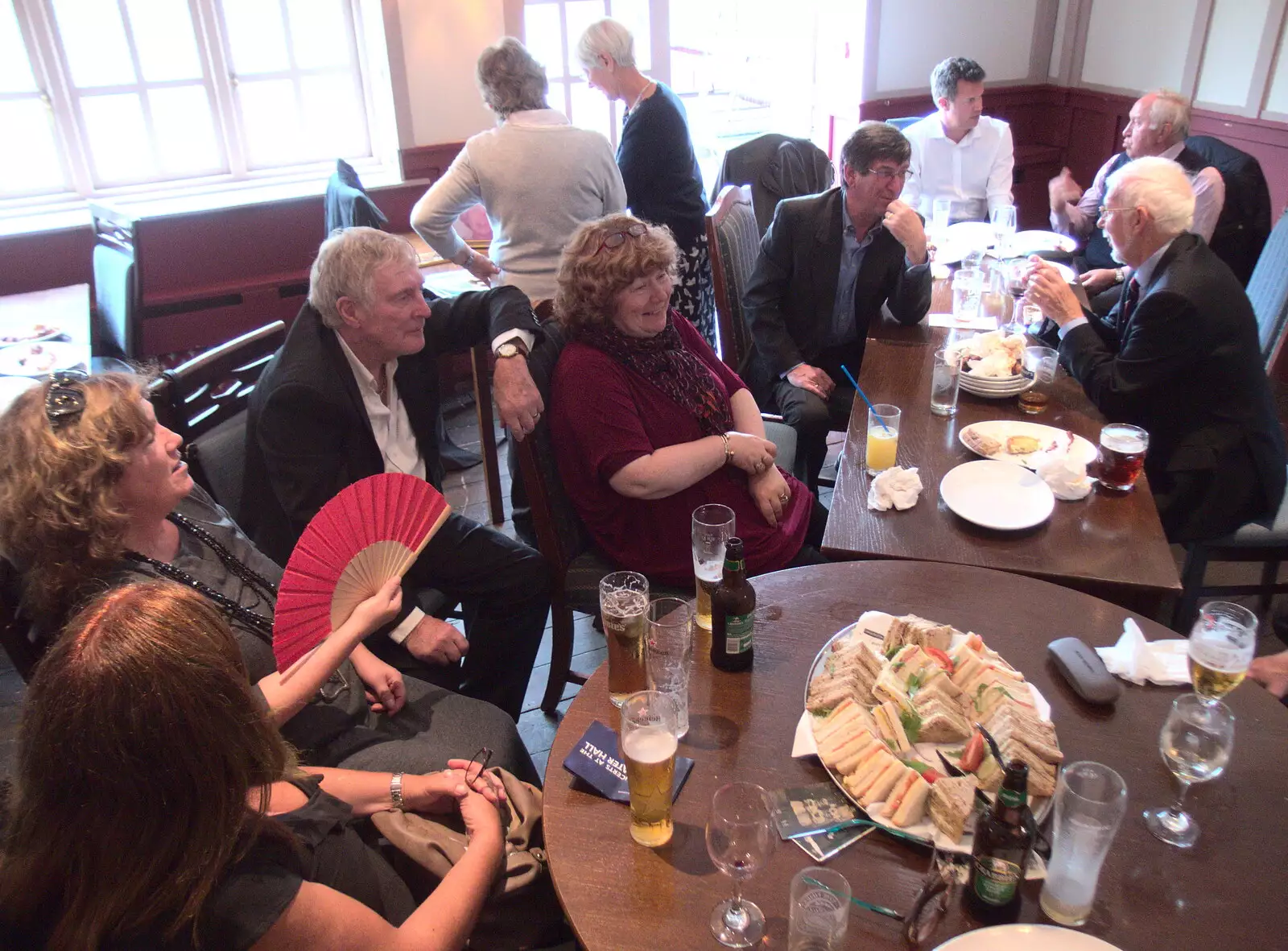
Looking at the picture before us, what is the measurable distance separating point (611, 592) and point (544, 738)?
1.05 metres

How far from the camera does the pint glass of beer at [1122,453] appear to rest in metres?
1.83

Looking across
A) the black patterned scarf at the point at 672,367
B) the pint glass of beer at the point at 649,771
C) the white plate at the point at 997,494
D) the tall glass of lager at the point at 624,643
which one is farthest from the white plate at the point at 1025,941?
the black patterned scarf at the point at 672,367

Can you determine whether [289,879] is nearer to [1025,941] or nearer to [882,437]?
[1025,941]

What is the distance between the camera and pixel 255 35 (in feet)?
14.5

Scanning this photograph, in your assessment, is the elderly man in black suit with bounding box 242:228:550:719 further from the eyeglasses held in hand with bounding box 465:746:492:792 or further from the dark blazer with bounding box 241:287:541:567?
the eyeglasses held in hand with bounding box 465:746:492:792

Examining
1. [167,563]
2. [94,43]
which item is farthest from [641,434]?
[94,43]

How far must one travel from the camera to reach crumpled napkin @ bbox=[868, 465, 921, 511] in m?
1.84

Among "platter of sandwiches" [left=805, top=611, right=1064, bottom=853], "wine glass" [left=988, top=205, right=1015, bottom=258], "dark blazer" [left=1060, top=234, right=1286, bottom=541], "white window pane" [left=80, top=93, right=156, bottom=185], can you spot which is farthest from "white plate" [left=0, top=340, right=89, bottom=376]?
"wine glass" [left=988, top=205, right=1015, bottom=258]

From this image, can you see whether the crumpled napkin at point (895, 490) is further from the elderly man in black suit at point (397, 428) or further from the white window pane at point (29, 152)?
the white window pane at point (29, 152)

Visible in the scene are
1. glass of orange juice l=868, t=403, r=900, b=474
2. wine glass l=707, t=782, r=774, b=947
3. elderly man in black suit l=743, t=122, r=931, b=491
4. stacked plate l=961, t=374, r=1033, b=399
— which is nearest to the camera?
wine glass l=707, t=782, r=774, b=947

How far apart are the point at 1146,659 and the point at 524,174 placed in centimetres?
242

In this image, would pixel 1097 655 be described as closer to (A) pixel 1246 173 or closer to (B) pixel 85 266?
(A) pixel 1246 173

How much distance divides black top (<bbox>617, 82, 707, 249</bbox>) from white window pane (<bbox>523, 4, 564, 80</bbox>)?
4.63 feet

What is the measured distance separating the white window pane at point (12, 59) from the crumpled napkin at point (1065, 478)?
4.60 meters
